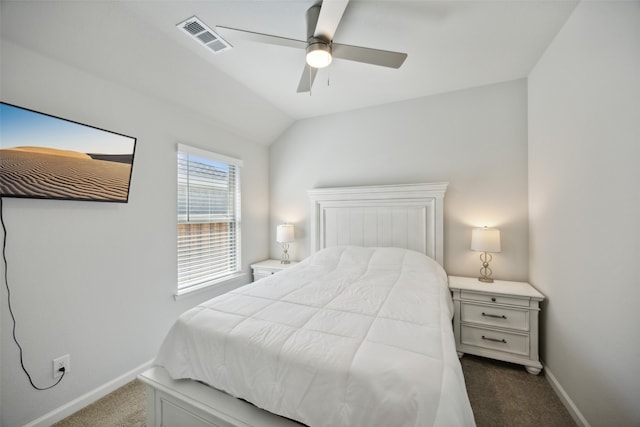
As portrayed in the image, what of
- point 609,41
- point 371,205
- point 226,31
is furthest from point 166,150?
point 609,41

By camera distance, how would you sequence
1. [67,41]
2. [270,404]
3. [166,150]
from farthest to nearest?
[166,150] < [67,41] < [270,404]

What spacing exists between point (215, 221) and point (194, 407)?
Result: 2059 millimetres

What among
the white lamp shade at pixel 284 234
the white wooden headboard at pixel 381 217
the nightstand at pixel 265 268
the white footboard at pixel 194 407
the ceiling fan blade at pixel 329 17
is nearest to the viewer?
the white footboard at pixel 194 407

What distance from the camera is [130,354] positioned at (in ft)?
6.89

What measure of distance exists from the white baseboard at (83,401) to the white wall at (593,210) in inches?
127

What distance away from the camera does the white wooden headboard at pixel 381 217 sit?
9.30 ft

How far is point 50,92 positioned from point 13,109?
298 millimetres

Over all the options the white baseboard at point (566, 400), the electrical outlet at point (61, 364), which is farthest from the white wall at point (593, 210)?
the electrical outlet at point (61, 364)

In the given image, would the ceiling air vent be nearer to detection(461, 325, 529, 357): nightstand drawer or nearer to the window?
the window

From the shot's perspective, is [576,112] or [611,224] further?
[576,112]

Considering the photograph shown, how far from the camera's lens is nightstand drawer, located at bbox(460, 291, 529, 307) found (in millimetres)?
2182

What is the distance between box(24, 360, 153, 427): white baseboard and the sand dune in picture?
4.68 feet

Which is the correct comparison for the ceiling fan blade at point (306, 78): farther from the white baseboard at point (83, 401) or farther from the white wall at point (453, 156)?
the white baseboard at point (83, 401)

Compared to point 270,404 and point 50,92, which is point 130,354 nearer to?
point 270,404
